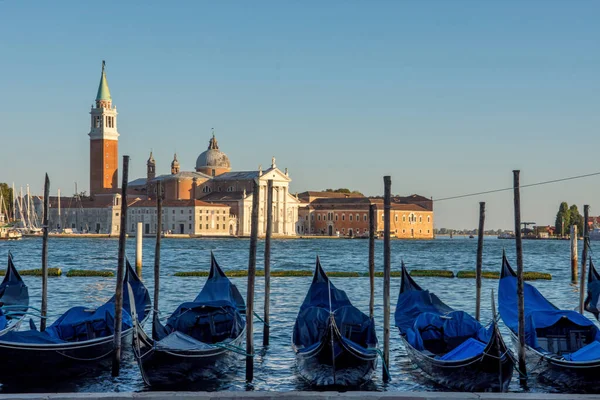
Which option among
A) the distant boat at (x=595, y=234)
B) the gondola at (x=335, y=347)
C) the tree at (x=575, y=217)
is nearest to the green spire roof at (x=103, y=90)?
the tree at (x=575, y=217)

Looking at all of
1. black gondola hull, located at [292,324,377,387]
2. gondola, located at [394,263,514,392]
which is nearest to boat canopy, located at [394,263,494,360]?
gondola, located at [394,263,514,392]

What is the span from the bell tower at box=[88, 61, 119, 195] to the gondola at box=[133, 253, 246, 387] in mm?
69597

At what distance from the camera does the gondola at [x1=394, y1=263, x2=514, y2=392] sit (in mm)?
8133

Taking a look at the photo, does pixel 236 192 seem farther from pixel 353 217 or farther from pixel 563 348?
pixel 563 348

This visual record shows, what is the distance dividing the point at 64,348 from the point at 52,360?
0.55 ft

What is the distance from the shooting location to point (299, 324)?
32.0 ft

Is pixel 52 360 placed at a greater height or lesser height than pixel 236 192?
lesser

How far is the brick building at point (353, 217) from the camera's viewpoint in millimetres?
88438

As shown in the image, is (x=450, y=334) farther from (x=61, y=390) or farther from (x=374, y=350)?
(x=61, y=390)

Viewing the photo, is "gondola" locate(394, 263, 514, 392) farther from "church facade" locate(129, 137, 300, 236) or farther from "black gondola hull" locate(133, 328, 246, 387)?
"church facade" locate(129, 137, 300, 236)

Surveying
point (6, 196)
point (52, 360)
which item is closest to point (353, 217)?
point (6, 196)

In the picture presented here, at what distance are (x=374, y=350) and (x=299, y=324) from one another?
3.47 ft

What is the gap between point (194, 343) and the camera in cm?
899

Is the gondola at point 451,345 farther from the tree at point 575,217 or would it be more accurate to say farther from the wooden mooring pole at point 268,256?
the tree at point 575,217
